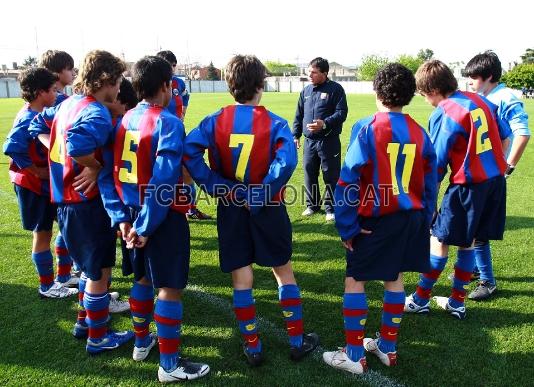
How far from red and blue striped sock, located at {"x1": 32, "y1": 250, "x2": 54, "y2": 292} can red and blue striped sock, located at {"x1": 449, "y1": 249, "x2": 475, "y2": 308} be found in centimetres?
340

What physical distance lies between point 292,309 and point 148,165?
52.8 inches

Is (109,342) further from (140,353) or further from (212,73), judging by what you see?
(212,73)

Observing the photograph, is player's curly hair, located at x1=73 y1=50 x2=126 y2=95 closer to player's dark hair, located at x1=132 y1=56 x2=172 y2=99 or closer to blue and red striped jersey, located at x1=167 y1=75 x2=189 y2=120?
player's dark hair, located at x1=132 y1=56 x2=172 y2=99

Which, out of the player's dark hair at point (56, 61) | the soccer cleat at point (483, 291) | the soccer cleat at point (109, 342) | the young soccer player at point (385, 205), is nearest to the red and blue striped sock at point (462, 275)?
the soccer cleat at point (483, 291)

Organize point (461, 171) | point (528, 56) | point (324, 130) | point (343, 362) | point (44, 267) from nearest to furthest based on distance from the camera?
point (343, 362), point (461, 171), point (44, 267), point (324, 130), point (528, 56)

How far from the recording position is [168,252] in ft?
8.85

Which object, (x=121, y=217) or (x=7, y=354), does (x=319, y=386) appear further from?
(x=7, y=354)

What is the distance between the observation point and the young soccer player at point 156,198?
2.55m

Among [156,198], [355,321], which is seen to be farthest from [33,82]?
[355,321]

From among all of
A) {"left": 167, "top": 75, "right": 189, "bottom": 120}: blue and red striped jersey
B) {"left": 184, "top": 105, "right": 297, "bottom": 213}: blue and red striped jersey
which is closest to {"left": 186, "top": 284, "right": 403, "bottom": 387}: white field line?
{"left": 184, "top": 105, "right": 297, "bottom": 213}: blue and red striped jersey

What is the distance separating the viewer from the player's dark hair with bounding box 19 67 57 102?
3504 mm

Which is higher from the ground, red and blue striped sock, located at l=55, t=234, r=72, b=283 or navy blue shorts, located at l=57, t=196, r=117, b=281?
navy blue shorts, located at l=57, t=196, r=117, b=281

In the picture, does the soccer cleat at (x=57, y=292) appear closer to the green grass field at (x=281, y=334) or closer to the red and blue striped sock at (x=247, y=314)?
the green grass field at (x=281, y=334)

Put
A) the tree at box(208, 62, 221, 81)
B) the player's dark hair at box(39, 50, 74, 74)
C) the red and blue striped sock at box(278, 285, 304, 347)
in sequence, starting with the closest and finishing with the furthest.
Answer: the red and blue striped sock at box(278, 285, 304, 347), the player's dark hair at box(39, 50, 74, 74), the tree at box(208, 62, 221, 81)
